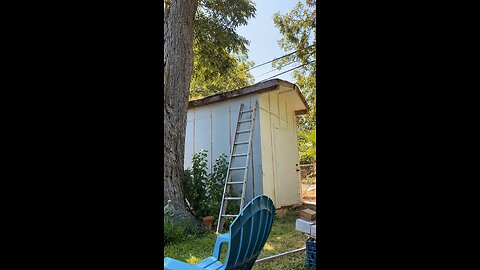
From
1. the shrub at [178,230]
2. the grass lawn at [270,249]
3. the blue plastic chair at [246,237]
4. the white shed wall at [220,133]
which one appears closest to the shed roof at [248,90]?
the white shed wall at [220,133]

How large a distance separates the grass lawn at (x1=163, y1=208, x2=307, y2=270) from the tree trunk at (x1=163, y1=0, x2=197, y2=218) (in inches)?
27.1

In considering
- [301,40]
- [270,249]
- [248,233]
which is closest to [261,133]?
[270,249]

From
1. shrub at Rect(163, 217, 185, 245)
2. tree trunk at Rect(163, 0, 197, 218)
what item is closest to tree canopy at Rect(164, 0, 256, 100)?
tree trunk at Rect(163, 0, 197, 218)

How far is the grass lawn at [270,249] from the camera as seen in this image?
2953 mm

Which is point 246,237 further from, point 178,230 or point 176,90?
point 176,90

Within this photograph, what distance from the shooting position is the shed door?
19.3 feet

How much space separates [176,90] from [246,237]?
3.29m

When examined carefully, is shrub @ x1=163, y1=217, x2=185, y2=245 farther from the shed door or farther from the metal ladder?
the shed door
